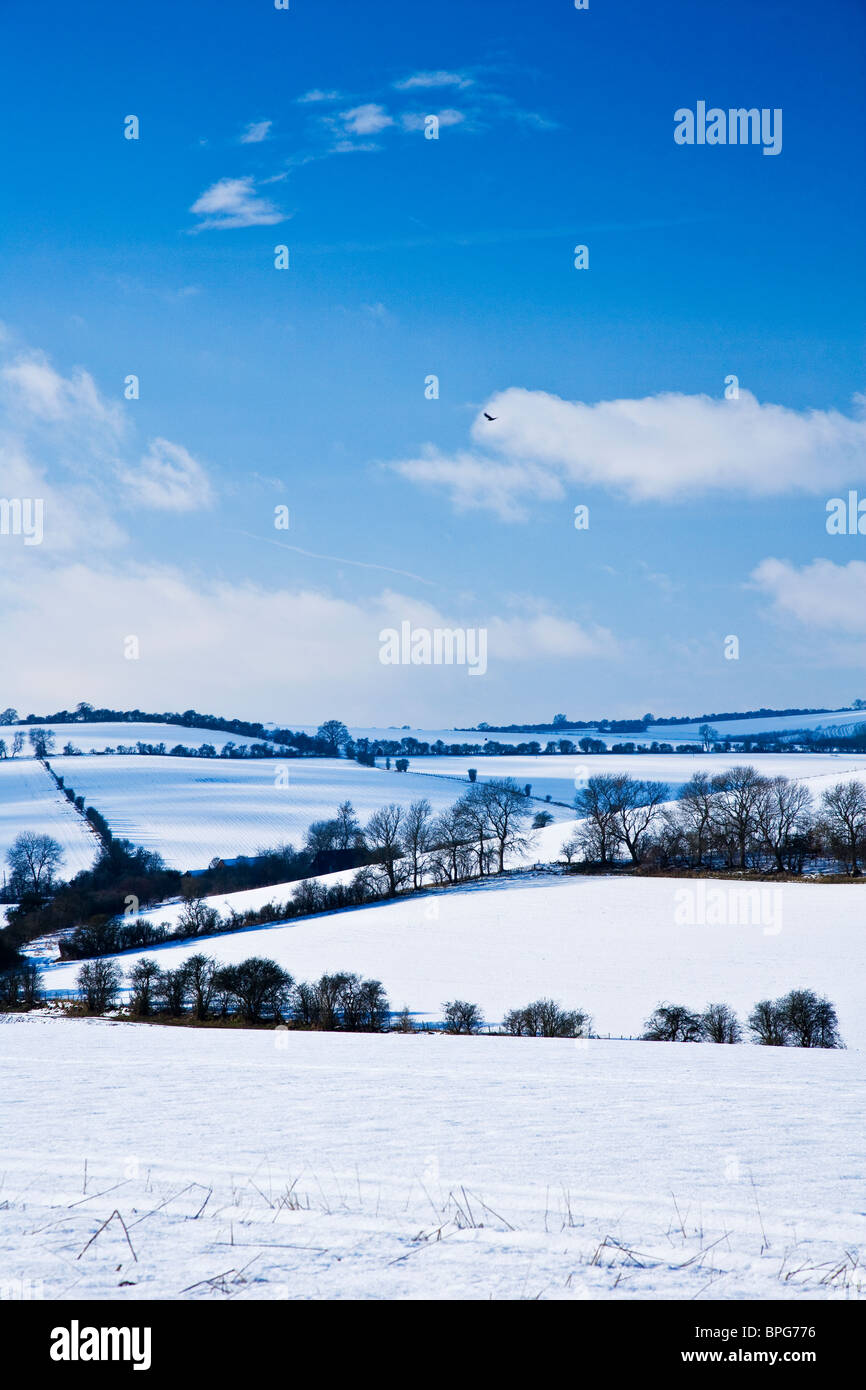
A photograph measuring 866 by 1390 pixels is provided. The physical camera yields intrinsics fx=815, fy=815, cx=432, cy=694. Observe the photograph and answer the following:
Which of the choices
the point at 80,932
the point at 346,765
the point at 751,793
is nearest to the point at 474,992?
the point at 80,932

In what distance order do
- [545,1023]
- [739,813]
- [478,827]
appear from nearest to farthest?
[545,1023] < [739,813] < [478,827]

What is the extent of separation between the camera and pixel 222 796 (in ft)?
366

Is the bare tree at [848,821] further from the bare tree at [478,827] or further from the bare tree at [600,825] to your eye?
the bare tree at [478,827]

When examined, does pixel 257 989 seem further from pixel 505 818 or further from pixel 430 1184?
pixel 505 818

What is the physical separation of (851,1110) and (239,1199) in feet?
30.7

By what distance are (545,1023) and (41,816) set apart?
84583 millimetres

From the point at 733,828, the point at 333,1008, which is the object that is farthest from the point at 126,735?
the point at 333,1008

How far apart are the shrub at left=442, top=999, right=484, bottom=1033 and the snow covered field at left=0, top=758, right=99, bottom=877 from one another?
61.7m

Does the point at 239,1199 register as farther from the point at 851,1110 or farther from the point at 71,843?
the point at 71,843

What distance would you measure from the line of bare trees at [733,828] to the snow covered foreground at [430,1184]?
56.2 meters

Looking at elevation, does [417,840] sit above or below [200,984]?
above

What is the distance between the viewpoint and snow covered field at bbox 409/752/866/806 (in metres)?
106

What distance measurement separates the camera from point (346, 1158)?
29.1ft

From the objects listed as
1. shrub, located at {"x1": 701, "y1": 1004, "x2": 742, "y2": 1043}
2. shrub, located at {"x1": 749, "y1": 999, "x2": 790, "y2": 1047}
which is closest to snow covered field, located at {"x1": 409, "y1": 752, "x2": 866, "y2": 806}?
shrub, located at {"x1": 749, "y1": 999, "x2": 790, "y2": 1047}
